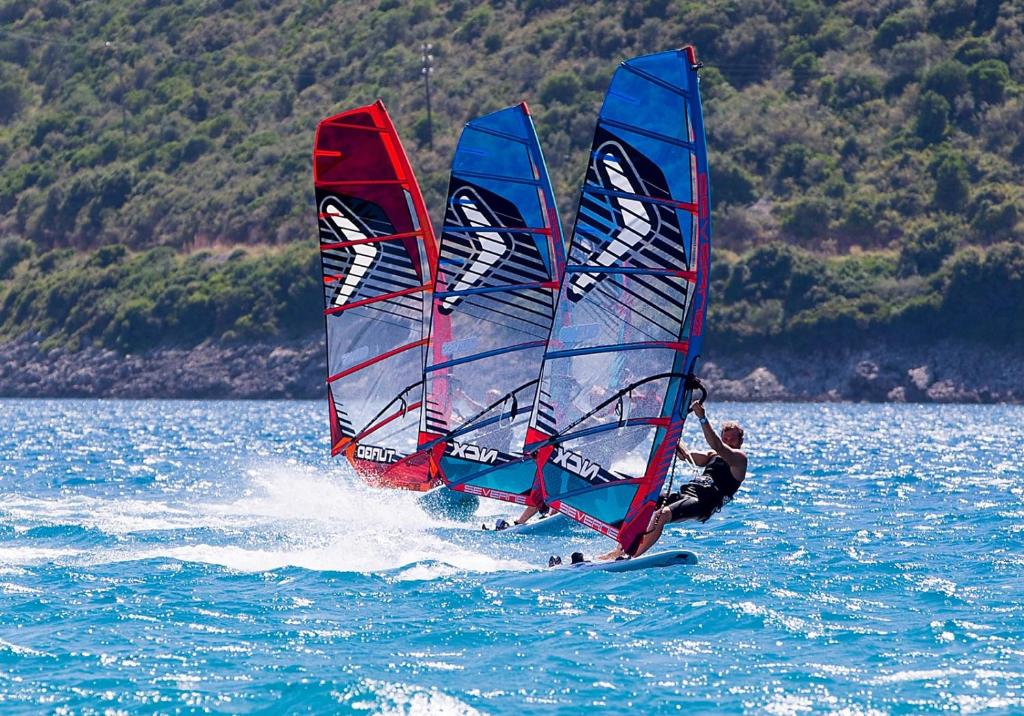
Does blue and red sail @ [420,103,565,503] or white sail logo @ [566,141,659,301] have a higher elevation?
white sail logo @ [566,141,659,301]

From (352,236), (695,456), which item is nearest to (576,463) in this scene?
(695,456)

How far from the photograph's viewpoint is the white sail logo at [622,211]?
12.9m

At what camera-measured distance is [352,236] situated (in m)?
19.2

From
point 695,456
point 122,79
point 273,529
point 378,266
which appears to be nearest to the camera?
point 695,456

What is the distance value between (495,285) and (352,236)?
116 inches

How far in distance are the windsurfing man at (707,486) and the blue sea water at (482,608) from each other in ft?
1.45

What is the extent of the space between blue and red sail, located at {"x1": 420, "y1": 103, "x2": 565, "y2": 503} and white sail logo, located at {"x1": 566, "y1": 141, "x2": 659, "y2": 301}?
11.5ft

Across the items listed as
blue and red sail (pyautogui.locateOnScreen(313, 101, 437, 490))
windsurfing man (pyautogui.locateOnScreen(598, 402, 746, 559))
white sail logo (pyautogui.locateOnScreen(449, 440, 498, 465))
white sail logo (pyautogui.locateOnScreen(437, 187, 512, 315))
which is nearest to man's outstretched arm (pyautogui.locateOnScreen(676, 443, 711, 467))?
windsurfing man (pyautogui.locateOnScreen(598, 402, 746, 559))

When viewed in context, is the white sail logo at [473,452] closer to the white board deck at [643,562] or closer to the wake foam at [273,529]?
the wake foam at [273,529]

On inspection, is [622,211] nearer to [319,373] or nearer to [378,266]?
[378,266]

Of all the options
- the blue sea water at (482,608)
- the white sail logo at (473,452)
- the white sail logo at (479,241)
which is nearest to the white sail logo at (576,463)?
the blue sea water at (482,608)

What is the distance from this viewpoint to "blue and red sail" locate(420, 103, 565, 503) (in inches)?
660

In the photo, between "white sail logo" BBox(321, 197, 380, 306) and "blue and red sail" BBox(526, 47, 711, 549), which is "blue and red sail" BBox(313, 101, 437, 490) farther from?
"blue and red sail" BBox(526, 47, 711, 549)

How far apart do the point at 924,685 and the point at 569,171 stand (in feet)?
212
